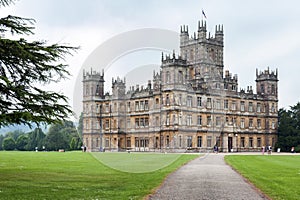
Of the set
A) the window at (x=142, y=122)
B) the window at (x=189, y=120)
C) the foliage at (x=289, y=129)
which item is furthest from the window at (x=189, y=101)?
the foliage at (x=289, y=129)

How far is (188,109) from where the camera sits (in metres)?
67.1

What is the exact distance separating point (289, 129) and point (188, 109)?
2015 cm

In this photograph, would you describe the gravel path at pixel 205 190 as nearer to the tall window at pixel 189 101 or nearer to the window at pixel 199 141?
the tall window at pixel 189 101

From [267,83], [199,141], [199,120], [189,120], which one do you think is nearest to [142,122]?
[189,120]

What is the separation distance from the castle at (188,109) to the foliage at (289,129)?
6.79 ft

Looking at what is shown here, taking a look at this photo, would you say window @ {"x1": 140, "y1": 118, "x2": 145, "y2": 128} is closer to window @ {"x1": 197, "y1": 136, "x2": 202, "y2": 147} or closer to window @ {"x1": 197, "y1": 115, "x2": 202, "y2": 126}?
window @ {"x1": 197, "y1": 115, "x2": 202, "y2": 126}

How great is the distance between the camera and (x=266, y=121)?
80625mm

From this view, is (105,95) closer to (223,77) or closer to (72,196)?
(223,77)

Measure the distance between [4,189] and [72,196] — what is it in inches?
118

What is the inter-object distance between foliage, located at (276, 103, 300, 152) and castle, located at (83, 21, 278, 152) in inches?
81.4

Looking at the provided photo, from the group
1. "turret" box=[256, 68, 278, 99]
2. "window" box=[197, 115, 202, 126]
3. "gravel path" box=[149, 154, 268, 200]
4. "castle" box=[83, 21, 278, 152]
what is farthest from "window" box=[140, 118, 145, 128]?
"gravel path" box=[149, 154, 268, 200]

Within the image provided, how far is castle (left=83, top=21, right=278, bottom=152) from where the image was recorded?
216ft

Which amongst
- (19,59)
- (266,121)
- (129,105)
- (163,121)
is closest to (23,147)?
(129,105)

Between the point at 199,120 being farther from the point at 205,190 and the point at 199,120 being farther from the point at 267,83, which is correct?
the point at 205,190
